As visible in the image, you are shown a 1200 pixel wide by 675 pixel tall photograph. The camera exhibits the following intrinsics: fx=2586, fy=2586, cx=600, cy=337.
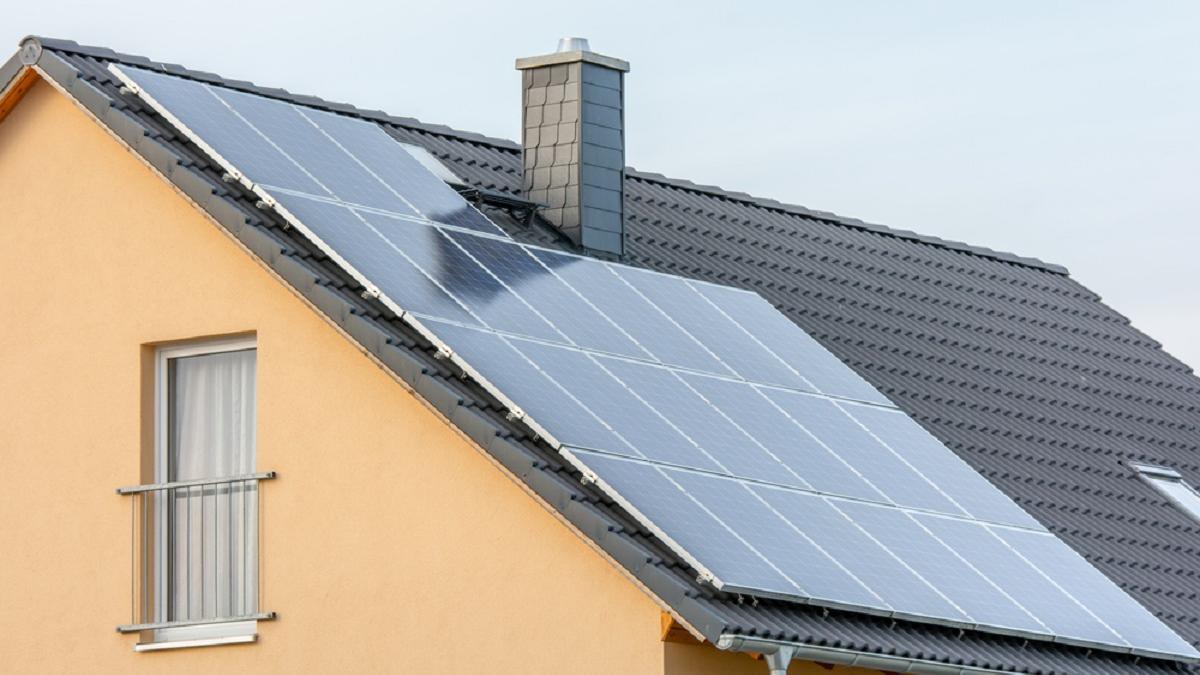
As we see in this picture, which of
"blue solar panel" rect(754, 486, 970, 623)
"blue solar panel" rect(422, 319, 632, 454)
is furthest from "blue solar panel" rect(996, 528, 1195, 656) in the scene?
"blue solar panel" rect(422, 319, 632, 454)

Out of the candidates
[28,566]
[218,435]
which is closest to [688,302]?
[218,435]

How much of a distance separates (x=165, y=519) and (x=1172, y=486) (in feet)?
29.6

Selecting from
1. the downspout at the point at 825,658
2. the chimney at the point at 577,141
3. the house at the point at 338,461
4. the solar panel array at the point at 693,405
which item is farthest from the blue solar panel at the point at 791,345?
the downspout at the point at 825,658

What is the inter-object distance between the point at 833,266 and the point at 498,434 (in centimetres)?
824

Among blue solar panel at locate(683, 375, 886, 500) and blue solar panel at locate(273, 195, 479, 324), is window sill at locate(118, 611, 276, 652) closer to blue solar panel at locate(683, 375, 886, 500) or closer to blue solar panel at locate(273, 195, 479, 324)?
blue solar panel at locate(273, 195, 479, 324)

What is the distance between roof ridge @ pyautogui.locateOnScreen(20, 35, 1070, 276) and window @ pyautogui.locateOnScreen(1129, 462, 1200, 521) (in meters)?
3.90

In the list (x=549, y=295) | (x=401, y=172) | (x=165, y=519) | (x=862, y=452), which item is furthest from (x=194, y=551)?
(x=862, y=452)

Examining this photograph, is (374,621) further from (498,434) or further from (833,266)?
(833,266)

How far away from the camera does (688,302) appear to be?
17625 mm

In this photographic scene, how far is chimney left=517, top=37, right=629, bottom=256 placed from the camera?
1917 centimetres

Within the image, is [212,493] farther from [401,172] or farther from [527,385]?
[401,172]

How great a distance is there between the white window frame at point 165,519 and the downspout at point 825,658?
3395 mm

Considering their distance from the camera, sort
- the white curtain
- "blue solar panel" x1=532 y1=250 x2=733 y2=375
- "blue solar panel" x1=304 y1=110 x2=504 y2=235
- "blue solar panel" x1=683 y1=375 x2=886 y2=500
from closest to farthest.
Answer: "blue solar panel" x1=683 y1=375 x2=886 y2=500, the white curtain, "blue solar panel" x1=532 y1=250 x2=733 y2=375, "blue solar panel" x1=304 y1=110 x2=504 y2=235

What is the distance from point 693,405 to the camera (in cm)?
1583
